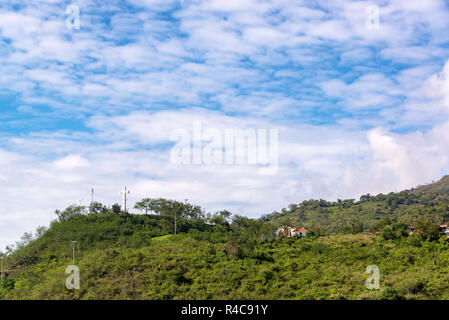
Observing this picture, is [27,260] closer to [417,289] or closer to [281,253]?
[281,253]

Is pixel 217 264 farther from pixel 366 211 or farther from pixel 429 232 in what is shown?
pixel 366 211

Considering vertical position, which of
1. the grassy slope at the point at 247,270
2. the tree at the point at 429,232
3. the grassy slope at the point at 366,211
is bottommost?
the grassy slope at the point at 247,270

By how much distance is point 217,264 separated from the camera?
178ft

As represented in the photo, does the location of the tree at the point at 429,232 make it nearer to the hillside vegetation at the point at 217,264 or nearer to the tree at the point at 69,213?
the hillside vegetation at the point at 217,264

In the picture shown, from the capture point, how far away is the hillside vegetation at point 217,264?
46.8 meters

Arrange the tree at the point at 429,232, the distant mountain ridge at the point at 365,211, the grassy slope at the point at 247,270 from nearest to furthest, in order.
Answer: the grassy slope at the point at 247,270 → the tree at the point at 429,232 → the distant mountain ridge at the point at 365,211

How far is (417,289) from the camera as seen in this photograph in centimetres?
4350

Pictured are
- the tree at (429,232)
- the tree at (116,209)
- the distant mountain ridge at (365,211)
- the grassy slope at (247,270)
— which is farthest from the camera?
the distant mountain ridge at (365,211)

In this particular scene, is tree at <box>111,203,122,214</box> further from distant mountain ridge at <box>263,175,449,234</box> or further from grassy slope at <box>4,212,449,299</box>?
distant mountain ridge at <box>263,175,449,234</box>

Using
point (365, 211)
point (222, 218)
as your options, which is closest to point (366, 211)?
point (365, 211)

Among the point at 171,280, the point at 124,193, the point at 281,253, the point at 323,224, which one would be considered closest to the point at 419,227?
the point at 281,253

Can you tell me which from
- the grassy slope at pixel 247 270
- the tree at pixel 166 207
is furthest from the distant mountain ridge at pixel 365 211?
the grassy slope at pixel 247 270
